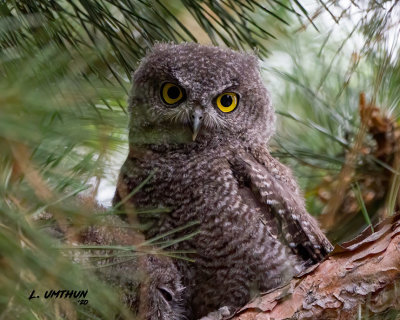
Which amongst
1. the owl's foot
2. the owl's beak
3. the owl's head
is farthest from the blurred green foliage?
the owl's foot

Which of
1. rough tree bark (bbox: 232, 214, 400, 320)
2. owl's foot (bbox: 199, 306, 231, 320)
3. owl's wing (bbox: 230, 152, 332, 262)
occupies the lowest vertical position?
rough tree bark (bbox: 232, 214, 400, 320)

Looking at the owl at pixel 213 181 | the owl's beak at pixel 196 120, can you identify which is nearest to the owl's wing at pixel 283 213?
the owl at pixel 213 181

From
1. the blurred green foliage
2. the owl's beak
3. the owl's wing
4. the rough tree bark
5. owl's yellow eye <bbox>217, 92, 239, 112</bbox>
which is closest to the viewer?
the blurred green foliage

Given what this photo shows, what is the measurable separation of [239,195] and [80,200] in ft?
3.72

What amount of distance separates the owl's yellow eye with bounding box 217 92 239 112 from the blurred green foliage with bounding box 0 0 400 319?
0.29 m

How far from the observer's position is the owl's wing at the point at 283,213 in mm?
2723

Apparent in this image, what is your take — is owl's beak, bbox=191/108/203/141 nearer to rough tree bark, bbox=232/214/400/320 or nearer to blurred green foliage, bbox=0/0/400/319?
blurred green foliage, bbox=0/0/400/319

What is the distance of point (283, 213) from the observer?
8.95 feet

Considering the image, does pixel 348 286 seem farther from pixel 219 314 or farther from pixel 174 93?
pixel 174 93

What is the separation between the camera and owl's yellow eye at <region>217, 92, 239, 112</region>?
318 centimetres

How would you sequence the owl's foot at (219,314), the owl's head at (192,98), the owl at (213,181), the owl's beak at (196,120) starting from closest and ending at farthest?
the owl's foot at (219,314) < the owl at (213,181) < the owl's beak at (196,120) < the owl's head at (192,98)

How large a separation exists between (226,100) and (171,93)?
11.9 inches

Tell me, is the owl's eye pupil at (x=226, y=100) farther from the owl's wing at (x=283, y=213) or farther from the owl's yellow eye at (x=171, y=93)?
the owl's wing at (x=283, y=213)

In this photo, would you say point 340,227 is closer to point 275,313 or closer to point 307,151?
point 307,151
